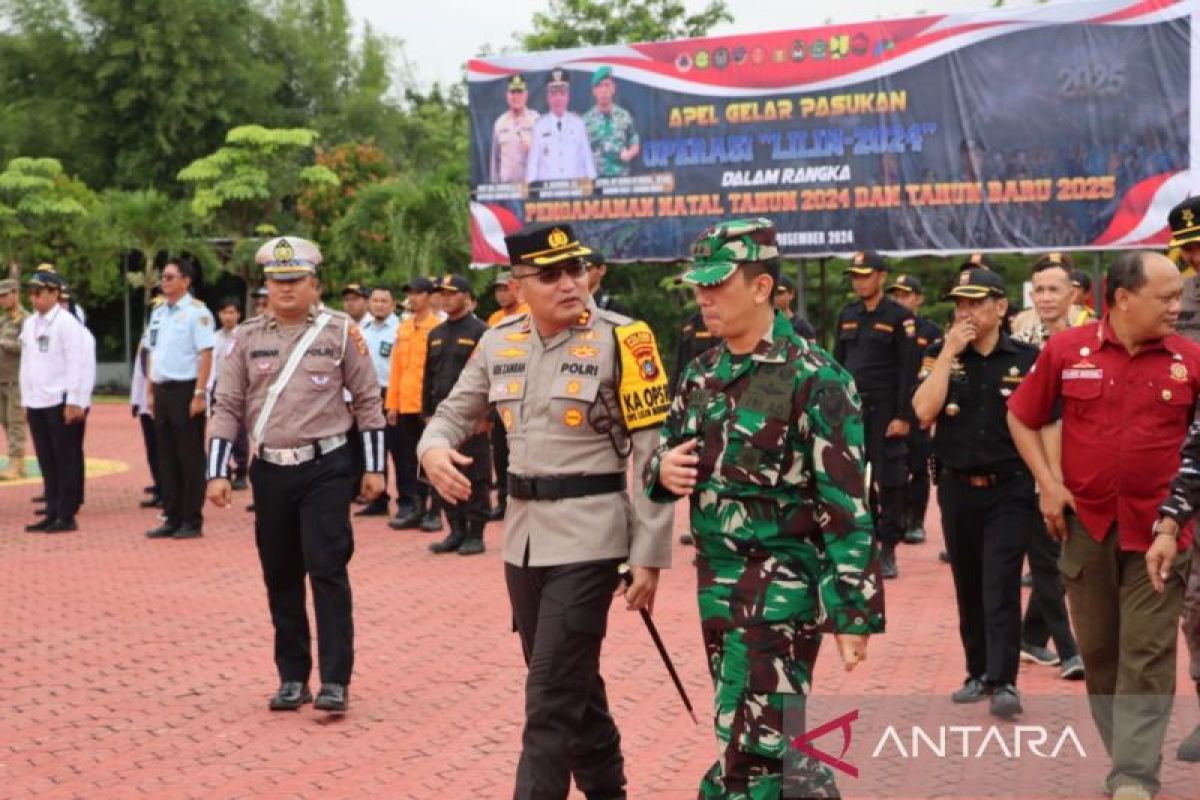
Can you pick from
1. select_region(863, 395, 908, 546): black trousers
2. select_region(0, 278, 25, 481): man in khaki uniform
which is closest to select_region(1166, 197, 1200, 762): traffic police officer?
select_region(863, 395, 908, 546): black trousers

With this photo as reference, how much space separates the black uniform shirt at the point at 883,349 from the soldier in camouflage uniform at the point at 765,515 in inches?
256

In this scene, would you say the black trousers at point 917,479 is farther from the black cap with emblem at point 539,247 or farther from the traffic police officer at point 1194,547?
the black cap with emblem at point 539,247

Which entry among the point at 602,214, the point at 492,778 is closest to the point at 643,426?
the point at 492,778

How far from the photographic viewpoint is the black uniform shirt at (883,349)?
422 inches

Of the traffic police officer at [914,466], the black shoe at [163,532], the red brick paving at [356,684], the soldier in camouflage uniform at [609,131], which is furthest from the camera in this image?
the soldier in camouflage uniform at [609,131]

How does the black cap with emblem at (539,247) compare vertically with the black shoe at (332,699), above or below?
above

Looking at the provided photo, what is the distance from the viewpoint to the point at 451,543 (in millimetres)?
12344

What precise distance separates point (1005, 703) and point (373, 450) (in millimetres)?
3163

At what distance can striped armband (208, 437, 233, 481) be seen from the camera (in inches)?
287

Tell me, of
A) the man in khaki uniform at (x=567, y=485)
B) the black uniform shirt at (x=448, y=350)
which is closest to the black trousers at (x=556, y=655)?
the man in khaki uniform at (x=567, y=485)

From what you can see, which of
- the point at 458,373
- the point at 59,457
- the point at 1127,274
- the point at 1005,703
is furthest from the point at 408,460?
the point at 1127,274

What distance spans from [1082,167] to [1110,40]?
4.86ft

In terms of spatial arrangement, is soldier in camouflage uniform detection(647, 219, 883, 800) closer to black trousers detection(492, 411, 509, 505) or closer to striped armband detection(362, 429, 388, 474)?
striped armband detection(362, 429, 388, 474)

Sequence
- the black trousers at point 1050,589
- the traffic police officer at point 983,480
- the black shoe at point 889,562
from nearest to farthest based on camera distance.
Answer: the traffic police officer at point 983,480
the black trousers at point 1050,589
the black shoe at point 889,562
